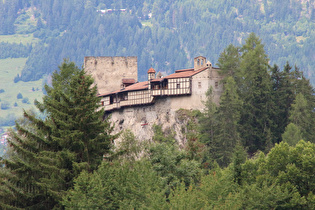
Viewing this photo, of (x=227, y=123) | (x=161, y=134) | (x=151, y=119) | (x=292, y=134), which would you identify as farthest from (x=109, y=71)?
(x=292, y=134)

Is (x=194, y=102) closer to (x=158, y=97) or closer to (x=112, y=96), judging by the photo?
(x=158, y=97)

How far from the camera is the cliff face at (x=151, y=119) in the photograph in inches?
3366

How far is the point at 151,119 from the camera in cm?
8944

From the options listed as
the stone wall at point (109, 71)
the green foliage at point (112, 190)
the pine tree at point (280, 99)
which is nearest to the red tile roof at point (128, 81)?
the stone wall at point (109, 71)

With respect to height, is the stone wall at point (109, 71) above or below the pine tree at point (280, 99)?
above

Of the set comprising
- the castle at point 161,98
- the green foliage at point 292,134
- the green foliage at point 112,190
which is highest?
the castle at point 161,98

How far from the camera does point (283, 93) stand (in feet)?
273

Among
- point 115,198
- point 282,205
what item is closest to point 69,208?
point 115,198

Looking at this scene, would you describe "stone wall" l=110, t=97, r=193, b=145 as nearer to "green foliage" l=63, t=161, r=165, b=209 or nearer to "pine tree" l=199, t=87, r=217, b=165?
"pine tree" l=199, t=87, r=217, b=165

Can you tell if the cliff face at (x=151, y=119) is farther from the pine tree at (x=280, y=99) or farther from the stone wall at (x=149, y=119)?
the pine tree at (x=280, y=99)

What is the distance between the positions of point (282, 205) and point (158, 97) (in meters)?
43.8

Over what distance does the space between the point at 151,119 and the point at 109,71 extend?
17.0m

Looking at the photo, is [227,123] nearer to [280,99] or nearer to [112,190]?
[280,99]

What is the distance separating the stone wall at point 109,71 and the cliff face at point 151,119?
30.9 feet
